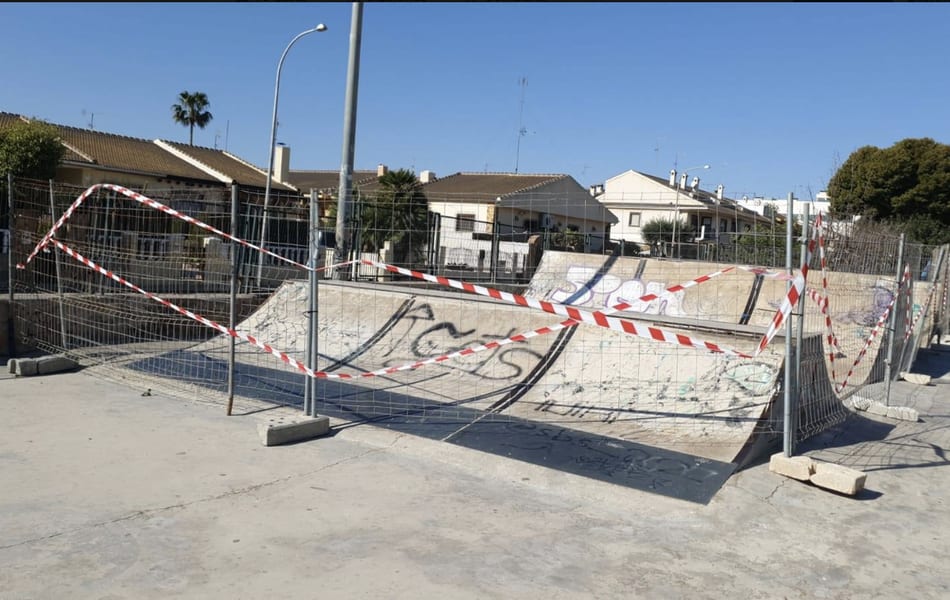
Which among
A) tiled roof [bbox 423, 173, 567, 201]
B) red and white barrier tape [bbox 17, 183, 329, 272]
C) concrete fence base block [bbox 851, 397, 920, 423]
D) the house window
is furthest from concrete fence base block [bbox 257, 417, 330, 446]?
tiled roof [bbox 423, 173, 567, 201]

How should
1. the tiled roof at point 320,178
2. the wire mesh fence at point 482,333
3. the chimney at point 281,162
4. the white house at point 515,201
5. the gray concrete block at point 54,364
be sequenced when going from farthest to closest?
the tiled roof at point 320,178 < the chimney at point 281,162 < the white house at point 515,201 < the gray concrete block at point 54,364 < the wire mesh fence at point 482,333

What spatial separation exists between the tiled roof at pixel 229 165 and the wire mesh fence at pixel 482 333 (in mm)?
21752

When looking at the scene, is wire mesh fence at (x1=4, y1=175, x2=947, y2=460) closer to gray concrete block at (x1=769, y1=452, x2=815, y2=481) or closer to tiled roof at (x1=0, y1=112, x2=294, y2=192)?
gray concrete block at (x1=769, y1=452, x2=815, y2=481)

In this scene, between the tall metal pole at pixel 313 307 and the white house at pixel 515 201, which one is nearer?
the tall metal pole at pixel 313 307

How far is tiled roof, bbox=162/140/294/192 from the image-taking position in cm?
3516

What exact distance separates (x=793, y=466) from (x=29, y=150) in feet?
65.6

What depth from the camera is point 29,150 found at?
60.7ft

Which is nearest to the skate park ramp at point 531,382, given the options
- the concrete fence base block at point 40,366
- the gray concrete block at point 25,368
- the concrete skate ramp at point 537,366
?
the concrete skate ramp at point 537,366

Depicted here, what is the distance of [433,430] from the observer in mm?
6469

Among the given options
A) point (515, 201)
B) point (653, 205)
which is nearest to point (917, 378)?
point (515, 201)

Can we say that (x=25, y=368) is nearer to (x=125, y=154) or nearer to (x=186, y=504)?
(x=186, y=504)

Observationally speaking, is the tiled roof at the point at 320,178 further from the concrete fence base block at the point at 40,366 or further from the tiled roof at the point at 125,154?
the concrete fence base block at the point at 40,366

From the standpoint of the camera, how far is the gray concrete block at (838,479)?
204 inches

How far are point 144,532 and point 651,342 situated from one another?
515 cm
